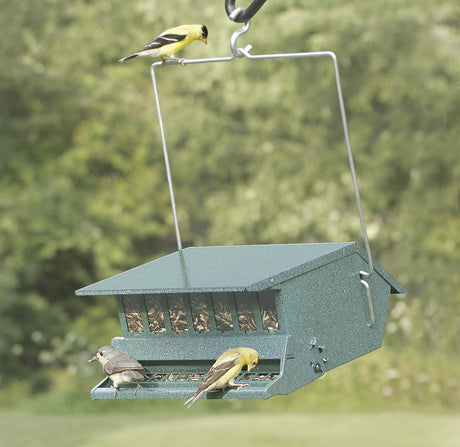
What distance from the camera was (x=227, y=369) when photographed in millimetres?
2336

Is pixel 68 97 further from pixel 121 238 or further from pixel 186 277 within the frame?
pixel 186 277

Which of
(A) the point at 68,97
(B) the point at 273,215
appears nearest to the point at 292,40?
(B) the point at 273,215

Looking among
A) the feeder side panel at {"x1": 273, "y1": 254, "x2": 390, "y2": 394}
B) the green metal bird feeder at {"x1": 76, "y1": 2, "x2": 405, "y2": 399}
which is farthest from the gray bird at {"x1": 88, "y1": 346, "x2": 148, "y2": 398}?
the feeder side panel at {"x1": 273, "y1": 254, "x2": 390, "y2": 394}

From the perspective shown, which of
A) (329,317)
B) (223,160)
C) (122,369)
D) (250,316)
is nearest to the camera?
(122,369)

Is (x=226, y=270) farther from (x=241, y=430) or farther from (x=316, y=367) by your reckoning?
(x=241, y=430)

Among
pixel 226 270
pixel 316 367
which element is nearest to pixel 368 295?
pixel 316 367

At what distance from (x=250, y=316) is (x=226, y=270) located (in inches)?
6.9

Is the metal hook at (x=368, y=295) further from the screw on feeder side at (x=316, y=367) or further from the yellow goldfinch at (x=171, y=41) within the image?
the yellow goldfinch at (x=171, y=41)

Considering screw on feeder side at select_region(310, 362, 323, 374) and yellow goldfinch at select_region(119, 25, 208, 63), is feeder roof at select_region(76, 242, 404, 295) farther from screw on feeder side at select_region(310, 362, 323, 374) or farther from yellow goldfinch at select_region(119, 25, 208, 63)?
yellow goldfinch at select_region(119, 25, 208, 63)

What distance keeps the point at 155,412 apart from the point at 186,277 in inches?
232

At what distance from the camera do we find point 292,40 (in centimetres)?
882

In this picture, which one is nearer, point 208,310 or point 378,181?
point 208,310

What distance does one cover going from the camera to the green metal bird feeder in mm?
2482

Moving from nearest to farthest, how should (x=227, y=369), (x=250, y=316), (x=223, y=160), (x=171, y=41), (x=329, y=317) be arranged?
1. (x=227, y=369)
2. (x=250, y=316)
3. (x=329, y=317)
4. (x=171, y=41)
5. (x=223, y=160)
